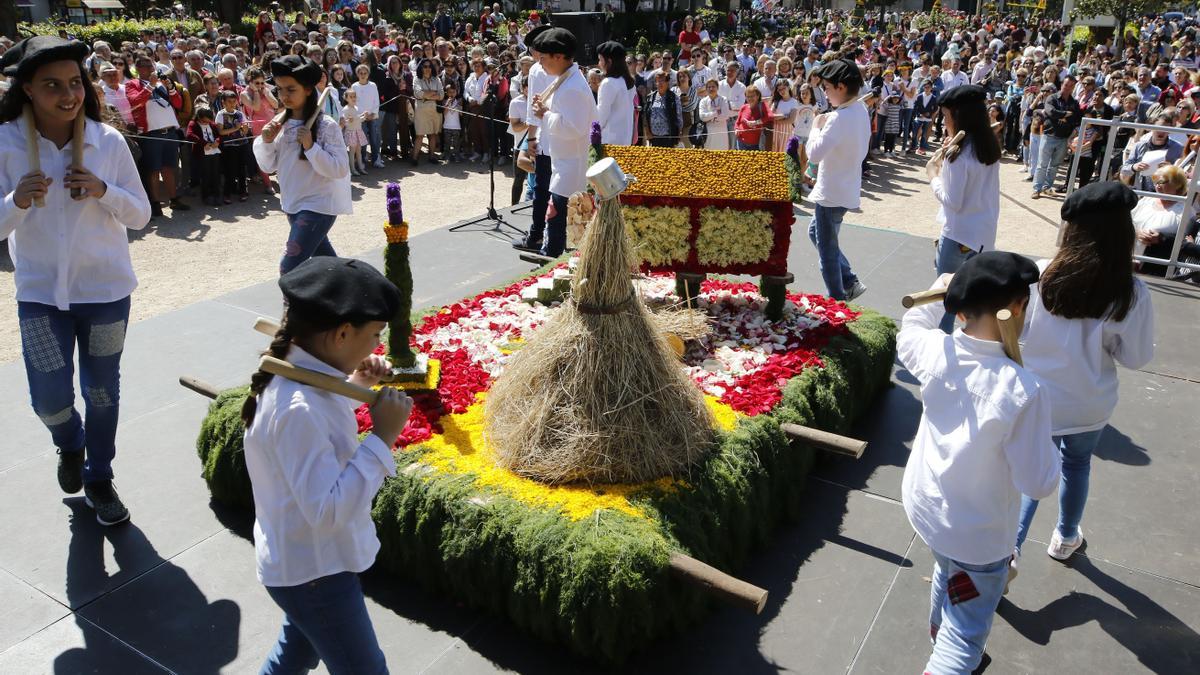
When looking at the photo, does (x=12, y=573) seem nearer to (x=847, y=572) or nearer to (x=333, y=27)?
(x=847, y=572)

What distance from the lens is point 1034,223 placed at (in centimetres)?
1075

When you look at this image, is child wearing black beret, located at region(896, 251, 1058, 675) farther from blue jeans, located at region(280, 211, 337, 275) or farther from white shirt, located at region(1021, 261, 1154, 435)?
blue jeans, located at region(280, 211, 337, 275)

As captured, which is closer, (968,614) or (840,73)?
(968,614)

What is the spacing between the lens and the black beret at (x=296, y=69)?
4934 mm

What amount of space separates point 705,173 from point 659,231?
1.60 feet

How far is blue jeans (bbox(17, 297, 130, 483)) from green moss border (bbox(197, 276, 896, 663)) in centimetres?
49

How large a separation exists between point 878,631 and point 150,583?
310cm

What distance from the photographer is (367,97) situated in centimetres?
1257

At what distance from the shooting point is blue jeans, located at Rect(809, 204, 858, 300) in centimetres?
630

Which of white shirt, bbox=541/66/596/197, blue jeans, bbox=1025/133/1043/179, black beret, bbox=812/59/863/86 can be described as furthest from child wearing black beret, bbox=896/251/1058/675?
blue jeans, bbox=1025/133/1043/179

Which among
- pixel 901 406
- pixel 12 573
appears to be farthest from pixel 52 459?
pixel 901 406

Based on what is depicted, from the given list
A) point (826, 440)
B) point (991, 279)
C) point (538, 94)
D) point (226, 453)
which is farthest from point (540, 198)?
point (991, 279)

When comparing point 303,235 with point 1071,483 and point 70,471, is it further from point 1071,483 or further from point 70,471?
point 1071,483

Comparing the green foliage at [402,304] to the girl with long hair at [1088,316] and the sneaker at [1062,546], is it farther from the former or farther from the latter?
the sneaker at [1062,546]
